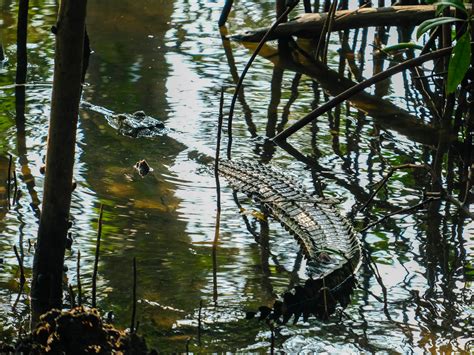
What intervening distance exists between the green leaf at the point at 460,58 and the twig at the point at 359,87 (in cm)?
115

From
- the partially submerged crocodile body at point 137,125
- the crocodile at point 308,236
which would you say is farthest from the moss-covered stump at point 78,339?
the partially submerged crocodile body at point 137,125

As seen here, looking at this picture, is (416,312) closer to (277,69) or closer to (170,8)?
(277,69)

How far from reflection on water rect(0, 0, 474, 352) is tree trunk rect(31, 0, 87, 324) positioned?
0.22 meters

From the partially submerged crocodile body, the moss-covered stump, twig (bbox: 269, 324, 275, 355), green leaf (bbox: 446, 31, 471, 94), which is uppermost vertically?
green leaf (bbox: 446, 31, 471, 94)

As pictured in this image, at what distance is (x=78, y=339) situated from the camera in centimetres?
327

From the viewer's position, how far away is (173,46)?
9344 mm

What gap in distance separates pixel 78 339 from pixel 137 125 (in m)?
3.83

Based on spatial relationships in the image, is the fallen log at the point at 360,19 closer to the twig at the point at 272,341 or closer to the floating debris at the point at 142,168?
the floating debris at the point at 142,168

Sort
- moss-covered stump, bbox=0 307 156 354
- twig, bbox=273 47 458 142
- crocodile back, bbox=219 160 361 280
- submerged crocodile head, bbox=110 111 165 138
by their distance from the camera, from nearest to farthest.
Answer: moss-covered stump, bbox=0 307 156 354 < crocodile back, bbox=219 160 361 280 < twig, bbox=273 47 458 142 < submerged crocodile head, bbox=110 111 165 138

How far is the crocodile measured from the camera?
4023 millimetres

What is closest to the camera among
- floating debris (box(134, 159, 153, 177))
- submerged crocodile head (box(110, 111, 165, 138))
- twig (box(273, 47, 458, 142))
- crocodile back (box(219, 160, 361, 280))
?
crocodile back (box(219, 160, 361, 280))

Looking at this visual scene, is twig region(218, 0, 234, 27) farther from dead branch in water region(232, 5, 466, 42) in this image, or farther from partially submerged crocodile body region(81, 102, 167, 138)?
partially submerged crocodile body region(81, 102, 167, 138)

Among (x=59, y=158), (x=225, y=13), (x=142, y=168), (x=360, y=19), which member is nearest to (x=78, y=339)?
(x=59, y=158)

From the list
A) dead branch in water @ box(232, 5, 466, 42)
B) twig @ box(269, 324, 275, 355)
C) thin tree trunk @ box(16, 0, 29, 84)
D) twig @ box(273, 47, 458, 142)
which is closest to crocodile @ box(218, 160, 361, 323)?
twig @ box(269, 324, 275, 355)
